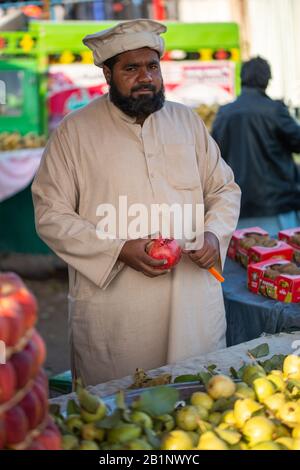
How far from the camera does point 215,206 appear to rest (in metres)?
2.93

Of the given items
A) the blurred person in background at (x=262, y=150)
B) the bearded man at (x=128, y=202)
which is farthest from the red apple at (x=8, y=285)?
the blurred person in background at (x=262, y=150)

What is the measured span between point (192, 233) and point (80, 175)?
493 millimetres

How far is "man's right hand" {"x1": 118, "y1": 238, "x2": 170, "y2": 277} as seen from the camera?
101 inches

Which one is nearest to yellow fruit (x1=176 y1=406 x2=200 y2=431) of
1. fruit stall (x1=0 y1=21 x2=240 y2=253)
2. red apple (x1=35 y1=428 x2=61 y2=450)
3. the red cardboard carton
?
red apple (x1=35 y1=428 x2=61 y2=450)

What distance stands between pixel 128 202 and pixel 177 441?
129cm

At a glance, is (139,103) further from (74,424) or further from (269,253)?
(74,424)

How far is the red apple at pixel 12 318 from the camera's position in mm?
1347

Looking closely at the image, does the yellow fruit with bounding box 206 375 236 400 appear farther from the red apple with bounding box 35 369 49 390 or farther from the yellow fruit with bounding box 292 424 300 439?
the red apple with bounding box 35 369 49 390

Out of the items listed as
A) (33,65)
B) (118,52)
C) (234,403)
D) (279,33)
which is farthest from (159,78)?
(279,33)

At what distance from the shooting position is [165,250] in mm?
2555

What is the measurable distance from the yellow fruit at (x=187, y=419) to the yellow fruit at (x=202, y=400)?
3.1 inches

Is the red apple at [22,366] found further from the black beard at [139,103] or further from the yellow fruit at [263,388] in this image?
the black beard at [139,103]

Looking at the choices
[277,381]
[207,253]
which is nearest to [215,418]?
[277,381]

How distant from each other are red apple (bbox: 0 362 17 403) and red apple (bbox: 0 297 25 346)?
4 cm
